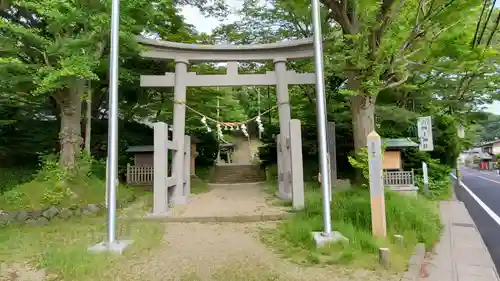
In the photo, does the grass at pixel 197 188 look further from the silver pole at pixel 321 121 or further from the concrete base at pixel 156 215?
the silver pole at pixel 321 121

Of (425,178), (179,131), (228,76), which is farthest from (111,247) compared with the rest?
(425,178)

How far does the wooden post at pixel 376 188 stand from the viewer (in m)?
5.43

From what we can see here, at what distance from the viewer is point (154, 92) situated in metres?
15.6

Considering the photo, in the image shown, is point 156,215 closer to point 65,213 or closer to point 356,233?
point 65,213

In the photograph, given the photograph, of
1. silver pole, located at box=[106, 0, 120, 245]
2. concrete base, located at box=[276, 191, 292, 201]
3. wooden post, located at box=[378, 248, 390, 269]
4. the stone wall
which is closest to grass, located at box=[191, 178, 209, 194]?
concrete base, located at box=[276, 191, 292, 201]

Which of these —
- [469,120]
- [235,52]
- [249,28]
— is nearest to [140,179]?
[235,52]

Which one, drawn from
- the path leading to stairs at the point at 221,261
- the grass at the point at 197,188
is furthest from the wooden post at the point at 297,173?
the grass at the point at 197,188

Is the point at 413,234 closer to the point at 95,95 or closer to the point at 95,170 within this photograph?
the point at 95,170

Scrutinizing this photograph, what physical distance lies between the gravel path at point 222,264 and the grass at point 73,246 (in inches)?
12.1

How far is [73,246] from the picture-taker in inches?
217

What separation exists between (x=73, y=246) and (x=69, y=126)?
16.5ft

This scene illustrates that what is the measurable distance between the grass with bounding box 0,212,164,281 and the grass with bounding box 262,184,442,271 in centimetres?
241

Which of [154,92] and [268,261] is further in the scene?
[154,92]

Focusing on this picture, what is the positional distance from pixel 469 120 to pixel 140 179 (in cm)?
1585
